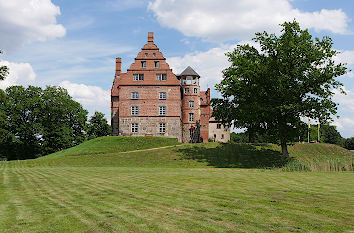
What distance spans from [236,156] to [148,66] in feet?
85.5

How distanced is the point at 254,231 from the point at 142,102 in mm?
51775

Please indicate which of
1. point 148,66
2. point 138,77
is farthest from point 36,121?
point 148,66

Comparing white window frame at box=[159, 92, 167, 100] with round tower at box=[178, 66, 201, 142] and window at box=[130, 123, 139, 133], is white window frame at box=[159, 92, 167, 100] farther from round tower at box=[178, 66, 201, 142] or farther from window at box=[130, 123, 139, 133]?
window at box=[130, 123, 139, 133]

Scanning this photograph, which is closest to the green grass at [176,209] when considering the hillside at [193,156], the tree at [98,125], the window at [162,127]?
the hillside at [193,156]

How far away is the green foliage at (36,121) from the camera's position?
6488 centimetres

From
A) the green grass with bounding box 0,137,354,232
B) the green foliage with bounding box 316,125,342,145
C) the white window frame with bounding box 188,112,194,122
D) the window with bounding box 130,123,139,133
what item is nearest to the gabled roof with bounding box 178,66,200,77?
the white window frame with bounding box 188,112,194,122

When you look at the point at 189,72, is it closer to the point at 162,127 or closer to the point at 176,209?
the point at 162,127

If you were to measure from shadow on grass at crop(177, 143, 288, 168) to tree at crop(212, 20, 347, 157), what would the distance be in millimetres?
3292

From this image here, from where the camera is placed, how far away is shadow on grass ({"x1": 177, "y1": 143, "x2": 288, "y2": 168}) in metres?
35.2

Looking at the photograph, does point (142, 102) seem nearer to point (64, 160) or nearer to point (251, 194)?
point (64, 160)

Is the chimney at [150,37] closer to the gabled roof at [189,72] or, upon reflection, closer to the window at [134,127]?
the gabled roof at [189,72]

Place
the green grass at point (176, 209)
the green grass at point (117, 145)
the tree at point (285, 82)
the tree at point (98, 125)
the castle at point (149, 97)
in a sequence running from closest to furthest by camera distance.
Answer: the green grass at point (176, 209)
the tree at point (285, 82)
the green grass at point (117, 145)
the castle at point (149, 97)
the tree at point (98, 125)

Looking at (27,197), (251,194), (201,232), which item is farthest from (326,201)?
(27,197)

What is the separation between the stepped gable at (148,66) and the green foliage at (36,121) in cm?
2075
